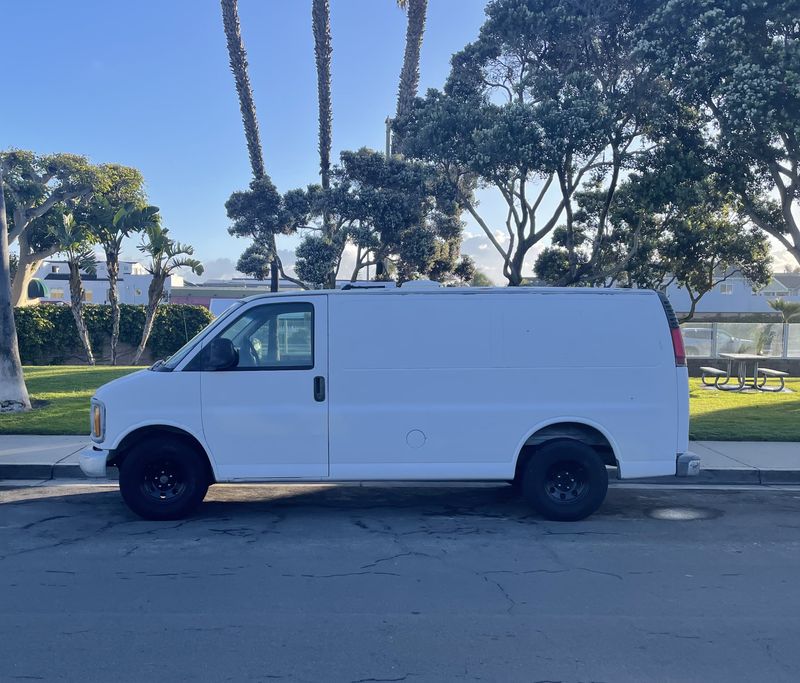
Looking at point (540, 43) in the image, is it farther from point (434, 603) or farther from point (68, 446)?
point (434, 603)

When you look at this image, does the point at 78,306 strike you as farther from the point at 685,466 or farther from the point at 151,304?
the point at 685,466

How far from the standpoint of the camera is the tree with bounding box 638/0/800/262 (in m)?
12.8

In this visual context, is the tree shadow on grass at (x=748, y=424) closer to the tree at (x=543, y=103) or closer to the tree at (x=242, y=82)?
the tree at (x=543, y=103)

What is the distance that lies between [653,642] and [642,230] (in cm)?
1677

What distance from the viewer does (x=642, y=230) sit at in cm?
1980

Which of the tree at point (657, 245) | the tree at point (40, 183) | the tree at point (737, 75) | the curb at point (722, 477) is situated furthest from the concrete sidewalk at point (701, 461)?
the tree at point (40, 183)

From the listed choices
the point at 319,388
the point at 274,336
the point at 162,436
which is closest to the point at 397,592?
the point at 319,388

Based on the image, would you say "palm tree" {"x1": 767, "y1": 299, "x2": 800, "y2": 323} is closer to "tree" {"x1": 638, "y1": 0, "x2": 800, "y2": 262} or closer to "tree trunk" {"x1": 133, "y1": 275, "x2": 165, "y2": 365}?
"tree" {"x1": 638, "y1": 0, "x2": 800, "y2": 262}

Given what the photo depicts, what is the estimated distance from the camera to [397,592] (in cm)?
525

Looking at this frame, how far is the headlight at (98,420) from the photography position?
6.88 m

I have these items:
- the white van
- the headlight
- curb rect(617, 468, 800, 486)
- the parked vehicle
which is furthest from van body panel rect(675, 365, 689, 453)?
the parked vehicle

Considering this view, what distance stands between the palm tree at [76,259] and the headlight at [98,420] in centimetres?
1862

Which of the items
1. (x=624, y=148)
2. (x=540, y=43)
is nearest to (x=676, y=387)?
(x=624, y=148)

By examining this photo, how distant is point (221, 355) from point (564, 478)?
340 centimetres
